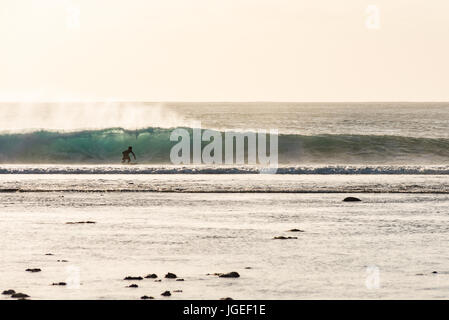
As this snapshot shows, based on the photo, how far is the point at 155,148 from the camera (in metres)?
56.6

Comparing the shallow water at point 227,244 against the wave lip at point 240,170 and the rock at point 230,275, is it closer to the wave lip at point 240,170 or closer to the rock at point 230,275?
the rock at point 230,275

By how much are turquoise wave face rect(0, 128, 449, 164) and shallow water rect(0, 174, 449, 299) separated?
1106 inches

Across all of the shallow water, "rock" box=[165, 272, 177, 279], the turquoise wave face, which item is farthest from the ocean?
the turquoise wave face

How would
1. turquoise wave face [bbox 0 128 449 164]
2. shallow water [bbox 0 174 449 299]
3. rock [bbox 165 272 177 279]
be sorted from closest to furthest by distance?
shallow water [bbox 0 174 449 299]
rock [bbox 165 272 177 279]
turquoise wave face [bbox 0 128 449 164]

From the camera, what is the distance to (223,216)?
19516mm

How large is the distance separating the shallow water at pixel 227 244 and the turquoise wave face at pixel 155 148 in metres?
28.1

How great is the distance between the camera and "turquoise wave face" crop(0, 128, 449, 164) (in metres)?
54.0

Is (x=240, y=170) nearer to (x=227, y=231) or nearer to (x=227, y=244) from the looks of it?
(x=227, y=231)

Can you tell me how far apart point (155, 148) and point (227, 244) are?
137 feet

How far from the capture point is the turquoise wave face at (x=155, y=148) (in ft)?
177

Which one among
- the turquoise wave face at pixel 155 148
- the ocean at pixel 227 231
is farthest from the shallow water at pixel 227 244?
the turquoise wave face at pixel 155 148

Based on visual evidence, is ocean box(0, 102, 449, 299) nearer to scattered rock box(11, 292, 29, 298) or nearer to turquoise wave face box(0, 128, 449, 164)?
scattered rock box(11, 292, 29, 298)

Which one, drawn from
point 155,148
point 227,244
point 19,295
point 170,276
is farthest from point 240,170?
point 19,295
